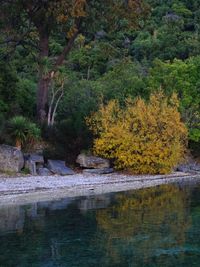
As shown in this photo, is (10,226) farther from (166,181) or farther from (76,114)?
(76,114)

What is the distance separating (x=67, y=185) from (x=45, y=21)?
11548 millimetres

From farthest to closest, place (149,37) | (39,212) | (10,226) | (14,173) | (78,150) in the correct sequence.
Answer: (149,37) → (78,150) → (14,173) → (39,212) → (10,226)

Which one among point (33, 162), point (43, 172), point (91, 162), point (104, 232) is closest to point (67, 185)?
point (43, 172)

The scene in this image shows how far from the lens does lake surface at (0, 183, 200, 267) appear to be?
46.4 ft

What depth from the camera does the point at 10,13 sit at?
3325cm

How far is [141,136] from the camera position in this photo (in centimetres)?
3147

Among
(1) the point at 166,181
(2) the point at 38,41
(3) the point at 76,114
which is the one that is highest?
(2) the point at 38,41

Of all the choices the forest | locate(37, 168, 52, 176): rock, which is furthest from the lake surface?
the forest

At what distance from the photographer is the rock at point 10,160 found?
27.4m

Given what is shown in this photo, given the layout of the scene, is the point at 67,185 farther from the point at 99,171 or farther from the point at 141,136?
the point at 141,136

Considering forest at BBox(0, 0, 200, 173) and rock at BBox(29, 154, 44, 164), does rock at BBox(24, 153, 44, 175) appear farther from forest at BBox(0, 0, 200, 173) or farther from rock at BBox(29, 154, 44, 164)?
forest at BBox(0, 0, 200, 173)

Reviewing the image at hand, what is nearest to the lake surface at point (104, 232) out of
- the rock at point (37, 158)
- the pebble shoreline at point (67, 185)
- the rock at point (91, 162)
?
the pebble shoreline at point (67, 185)

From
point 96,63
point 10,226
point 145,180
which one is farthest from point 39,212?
point 96,63

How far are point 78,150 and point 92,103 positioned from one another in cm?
388
